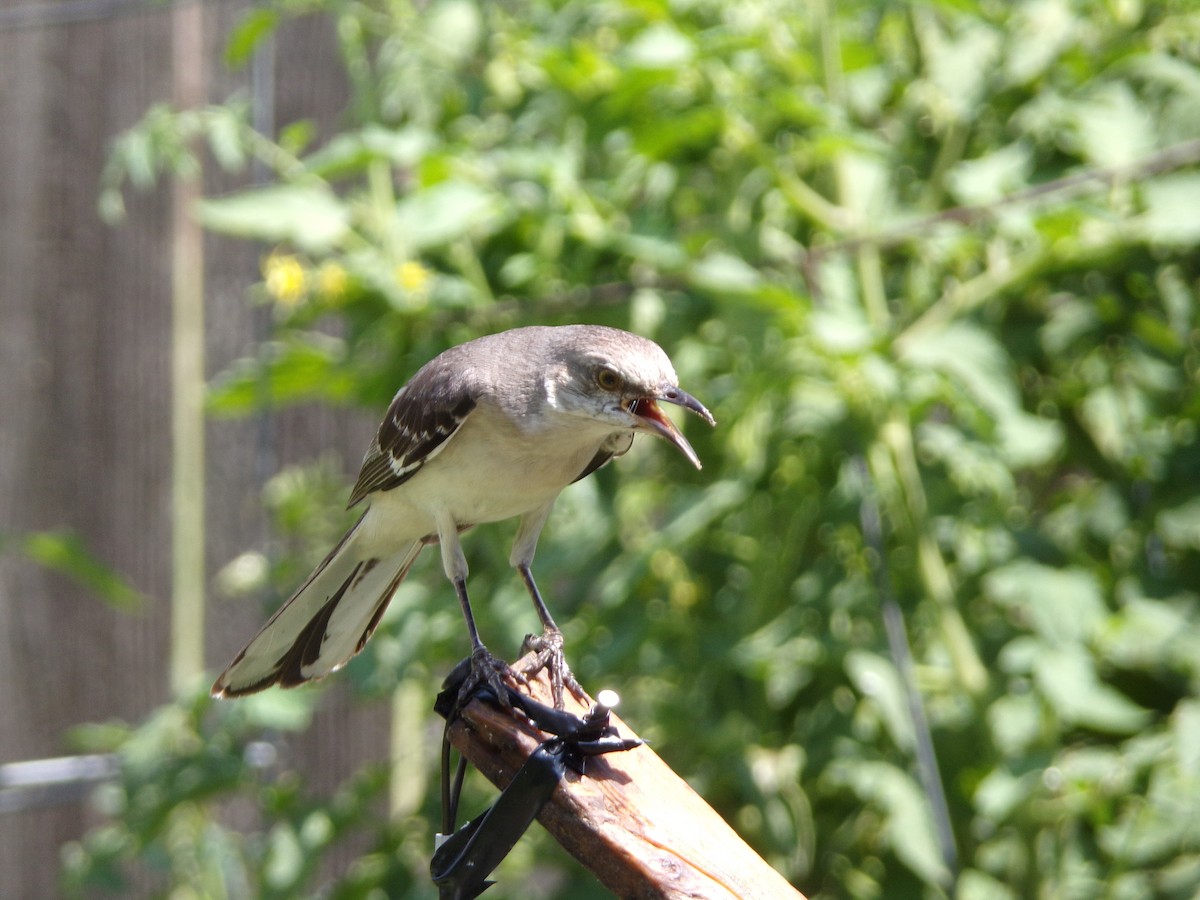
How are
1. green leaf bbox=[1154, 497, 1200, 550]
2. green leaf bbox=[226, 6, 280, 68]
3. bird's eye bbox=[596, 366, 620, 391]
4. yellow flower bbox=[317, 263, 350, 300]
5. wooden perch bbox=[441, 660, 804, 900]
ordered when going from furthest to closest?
green leaf bbox=[226, 6, 280, 68] < yellow flower bbox=[317, 263, 350, 300] < green leaf bbox=[1154, 497, 1200, 550] < bird's eye bbox=[596, 366, 620, 391] < wooden perch bbox=[441, 660, 804, 900]

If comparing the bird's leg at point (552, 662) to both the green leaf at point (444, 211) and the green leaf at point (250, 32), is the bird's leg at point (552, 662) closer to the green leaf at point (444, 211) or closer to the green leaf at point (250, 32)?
the green leaf at point (444, 211)

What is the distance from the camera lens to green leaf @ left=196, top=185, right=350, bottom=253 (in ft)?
9.86

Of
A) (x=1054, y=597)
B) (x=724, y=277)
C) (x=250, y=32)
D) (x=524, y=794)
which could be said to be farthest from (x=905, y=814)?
(x=250, y=32)

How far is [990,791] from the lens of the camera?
272 cm

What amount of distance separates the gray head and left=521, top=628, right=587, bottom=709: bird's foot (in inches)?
14.7

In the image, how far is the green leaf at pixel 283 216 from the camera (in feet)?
9.86

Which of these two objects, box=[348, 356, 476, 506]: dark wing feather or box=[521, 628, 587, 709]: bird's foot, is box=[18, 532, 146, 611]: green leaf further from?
box=[521, 628, 587, 709]: bird's foot

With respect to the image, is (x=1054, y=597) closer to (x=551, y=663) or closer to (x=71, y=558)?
(x=551, y=663)

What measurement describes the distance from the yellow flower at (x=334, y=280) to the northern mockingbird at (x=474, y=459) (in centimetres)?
54

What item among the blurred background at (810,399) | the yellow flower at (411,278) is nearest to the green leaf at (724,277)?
the blurred background at (810,399)

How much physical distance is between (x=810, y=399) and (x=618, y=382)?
870mm

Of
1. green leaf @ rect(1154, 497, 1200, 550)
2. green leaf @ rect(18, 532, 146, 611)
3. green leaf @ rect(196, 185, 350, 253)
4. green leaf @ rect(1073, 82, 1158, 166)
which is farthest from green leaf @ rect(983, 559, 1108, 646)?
green leaf @ rect(18, 532, 146, 611)

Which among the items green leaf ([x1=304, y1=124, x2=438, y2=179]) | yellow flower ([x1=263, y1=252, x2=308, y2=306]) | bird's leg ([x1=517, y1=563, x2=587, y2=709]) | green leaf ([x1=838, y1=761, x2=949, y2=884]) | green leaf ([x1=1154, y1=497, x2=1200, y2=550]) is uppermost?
green leaf ([x1=304, y1=124, x2=438, y2=179])

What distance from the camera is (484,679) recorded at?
1.94m
